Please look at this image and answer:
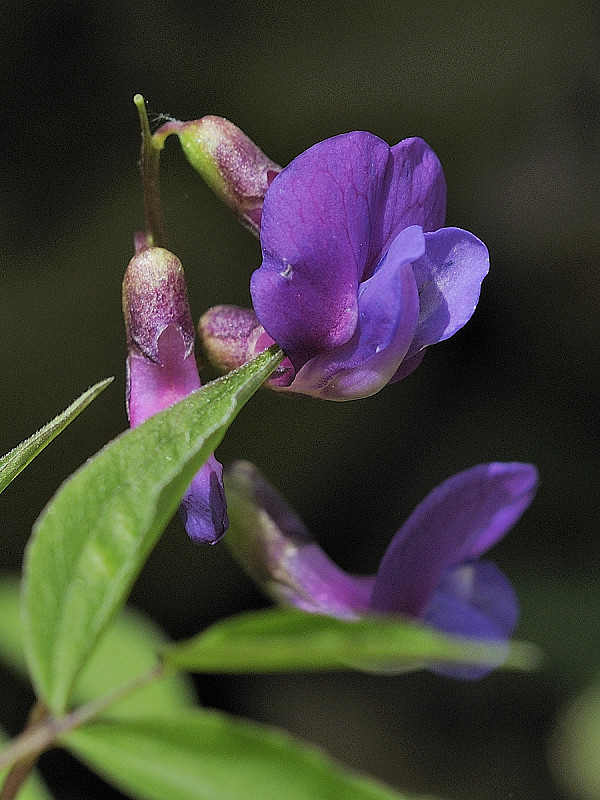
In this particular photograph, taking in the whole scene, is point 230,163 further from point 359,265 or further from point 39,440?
point 39,440

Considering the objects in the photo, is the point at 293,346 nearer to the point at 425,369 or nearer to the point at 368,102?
the point at 368,102

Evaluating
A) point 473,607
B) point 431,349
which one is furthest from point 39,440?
point 431,349

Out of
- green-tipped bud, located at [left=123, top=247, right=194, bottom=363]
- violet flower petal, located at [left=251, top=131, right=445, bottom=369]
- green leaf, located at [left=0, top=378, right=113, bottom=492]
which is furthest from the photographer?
green-tipped bud, located at [left=123, top=247, right=194, bottom=363]

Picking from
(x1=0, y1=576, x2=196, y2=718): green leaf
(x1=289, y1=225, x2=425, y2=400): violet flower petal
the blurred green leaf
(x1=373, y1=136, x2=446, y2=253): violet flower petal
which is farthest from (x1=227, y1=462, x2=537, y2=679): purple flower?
the blurred green leaf

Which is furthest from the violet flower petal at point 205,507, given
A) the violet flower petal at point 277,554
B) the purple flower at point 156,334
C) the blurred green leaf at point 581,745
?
the blurred green leaf at point 581,745

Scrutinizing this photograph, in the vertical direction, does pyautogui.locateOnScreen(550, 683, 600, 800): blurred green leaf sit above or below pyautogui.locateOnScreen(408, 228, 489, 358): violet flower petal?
below

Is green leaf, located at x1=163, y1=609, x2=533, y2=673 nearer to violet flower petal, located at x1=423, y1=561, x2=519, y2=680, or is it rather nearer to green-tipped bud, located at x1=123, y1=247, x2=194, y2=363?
green-tipped bud, located at x1=123, y1=247, x2=194, y2=363

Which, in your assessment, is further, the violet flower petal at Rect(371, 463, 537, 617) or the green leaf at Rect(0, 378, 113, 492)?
the violet flower petal at Rect(371, 463, 537, 617)
